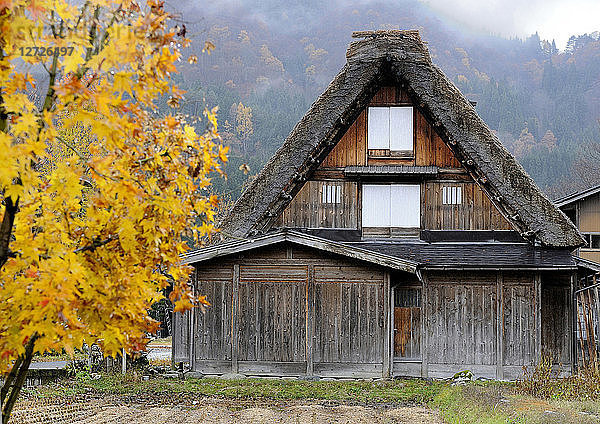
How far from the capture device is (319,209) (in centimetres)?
1842

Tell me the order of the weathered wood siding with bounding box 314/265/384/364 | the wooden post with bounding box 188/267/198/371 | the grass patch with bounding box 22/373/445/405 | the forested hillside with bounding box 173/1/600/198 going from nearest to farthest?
the grass patch with bounding box 22/373/445/405, the weathered wood siding with bounding box 314/265/384/364, the wooden post with bounding box 188/267/198/371, the forested hillside with bounding box 173/1/600/198

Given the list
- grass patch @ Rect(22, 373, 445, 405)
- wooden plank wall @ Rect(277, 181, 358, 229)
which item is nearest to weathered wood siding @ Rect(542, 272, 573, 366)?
grass patch @ Rect(22, 373, 445, 405)

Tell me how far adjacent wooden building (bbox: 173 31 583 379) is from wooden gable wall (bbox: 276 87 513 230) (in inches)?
1.2

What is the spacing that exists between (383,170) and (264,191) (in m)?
3.12

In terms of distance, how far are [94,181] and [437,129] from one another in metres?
13.6

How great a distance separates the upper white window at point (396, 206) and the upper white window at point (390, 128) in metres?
1.07

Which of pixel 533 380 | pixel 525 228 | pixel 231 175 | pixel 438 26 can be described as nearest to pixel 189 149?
pixel 533 380

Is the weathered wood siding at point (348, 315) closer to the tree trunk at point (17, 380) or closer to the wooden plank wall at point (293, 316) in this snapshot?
the wooden plank wall at point (293, 316)

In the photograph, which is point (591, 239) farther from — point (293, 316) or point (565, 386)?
point (293, 316)

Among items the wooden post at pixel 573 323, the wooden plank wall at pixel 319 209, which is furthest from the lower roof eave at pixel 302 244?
the wooden post at pixel 573 323

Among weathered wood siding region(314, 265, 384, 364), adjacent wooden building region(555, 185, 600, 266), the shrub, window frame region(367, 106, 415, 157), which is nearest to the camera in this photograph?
the shrub

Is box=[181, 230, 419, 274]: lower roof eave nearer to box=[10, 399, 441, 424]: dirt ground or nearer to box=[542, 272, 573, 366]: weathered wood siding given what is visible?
box=[10, 399, 441, 424]: dirt ground

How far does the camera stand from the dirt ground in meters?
11.4

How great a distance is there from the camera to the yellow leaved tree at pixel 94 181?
4902 mm
